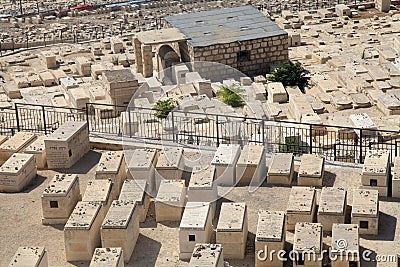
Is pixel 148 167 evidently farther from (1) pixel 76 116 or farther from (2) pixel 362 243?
(1) pixel 76 116

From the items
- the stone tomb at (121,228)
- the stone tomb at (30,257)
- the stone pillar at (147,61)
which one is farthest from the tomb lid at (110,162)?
the stone pillar at (147,61)

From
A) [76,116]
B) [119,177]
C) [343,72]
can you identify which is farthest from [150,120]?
[343,72]

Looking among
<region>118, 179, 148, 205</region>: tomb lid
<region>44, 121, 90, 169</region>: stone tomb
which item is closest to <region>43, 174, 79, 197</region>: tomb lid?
<region>118, 179, 148, 205</region>: tomb lid

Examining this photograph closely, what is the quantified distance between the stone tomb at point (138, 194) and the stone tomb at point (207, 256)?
2.30m

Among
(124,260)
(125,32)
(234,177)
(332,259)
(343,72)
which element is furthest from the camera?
(125,32)

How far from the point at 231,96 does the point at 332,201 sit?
13537 mm

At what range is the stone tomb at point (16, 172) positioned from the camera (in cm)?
1898

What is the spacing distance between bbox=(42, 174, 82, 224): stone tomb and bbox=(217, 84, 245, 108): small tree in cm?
1253

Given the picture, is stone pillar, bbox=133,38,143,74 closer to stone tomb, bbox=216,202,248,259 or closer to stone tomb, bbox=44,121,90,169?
stone tomb, bbox=44,121,90,169

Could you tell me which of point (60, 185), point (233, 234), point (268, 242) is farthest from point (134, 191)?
point (268, 242)

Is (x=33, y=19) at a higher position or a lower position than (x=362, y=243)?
lower

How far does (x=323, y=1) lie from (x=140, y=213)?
102 ft

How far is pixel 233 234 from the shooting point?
52.5 feet

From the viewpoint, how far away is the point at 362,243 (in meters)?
16.3
